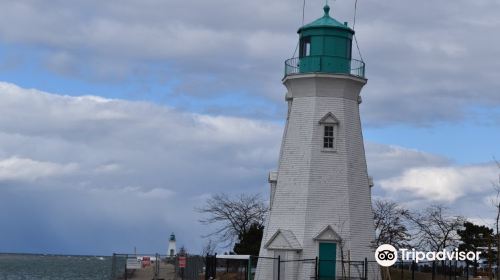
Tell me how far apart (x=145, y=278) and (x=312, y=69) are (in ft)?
52.1

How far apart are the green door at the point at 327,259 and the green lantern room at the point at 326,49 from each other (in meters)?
8.29

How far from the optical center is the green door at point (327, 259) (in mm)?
43281

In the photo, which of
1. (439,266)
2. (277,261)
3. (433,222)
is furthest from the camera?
(433,222)

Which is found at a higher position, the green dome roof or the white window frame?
the green dome roof

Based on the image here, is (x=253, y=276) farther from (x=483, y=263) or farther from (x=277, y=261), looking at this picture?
(x=483, y=263)

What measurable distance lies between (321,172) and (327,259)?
4.09m

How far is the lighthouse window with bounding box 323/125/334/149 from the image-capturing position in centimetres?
→ 4459

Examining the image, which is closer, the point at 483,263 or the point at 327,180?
the point at 327,180

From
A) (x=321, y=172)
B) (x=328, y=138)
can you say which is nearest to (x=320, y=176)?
(x=321, y=172)

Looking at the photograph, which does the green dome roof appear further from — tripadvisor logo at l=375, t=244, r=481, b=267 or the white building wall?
tripadvisor logo at l=375, t=244, r=481, b=267

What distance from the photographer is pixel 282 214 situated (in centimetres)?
4438

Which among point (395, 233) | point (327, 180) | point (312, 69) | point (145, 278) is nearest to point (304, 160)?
point (327, 180)

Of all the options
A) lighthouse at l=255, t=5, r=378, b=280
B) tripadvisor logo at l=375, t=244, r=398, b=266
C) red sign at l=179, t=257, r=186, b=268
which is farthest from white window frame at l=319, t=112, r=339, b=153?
red sign at l=179, t=257, r=186, b=268

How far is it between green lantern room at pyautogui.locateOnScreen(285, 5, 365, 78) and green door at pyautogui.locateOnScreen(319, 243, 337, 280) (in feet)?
27.2
